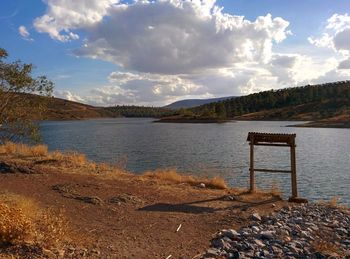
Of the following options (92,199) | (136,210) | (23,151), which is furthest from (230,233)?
(23,151)

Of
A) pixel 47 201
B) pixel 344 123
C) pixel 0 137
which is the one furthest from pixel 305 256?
pixel 344 123

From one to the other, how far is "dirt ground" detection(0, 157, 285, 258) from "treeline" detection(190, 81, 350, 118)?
135m

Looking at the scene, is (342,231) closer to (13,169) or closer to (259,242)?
(259,242)

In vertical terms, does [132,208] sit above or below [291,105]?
below

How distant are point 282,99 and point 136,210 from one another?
562ft

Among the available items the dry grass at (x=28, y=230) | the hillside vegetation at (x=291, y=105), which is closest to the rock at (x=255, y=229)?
the dry grass at (x=28, y=230)

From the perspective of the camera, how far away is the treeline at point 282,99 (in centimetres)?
Answer: 15375

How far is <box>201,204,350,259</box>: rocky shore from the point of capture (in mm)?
9273

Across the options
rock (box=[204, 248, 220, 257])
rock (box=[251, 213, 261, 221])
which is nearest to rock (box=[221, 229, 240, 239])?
rock (box=[204, 248, 220, 257])

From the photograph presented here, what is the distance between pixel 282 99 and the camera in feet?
580

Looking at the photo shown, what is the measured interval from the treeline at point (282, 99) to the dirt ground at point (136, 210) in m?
135

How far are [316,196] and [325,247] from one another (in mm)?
12349

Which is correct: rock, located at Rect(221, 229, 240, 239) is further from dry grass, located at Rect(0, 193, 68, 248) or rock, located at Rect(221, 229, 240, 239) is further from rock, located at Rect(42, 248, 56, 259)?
rock, located at Rect(42, 248, 56, 259)

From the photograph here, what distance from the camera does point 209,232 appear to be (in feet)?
35.8
